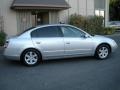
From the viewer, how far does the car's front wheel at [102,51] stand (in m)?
10.8

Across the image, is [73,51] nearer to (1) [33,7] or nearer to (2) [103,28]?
(1) [33,7]

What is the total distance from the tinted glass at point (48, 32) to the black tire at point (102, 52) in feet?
5.47

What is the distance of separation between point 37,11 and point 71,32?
11429mm

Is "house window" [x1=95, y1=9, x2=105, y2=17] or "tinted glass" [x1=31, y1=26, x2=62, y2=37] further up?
"house window" [x1=95, y1=9, x2=105, y2=17]

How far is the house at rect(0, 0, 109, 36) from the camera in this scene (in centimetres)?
1981

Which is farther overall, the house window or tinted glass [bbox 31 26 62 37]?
the house window

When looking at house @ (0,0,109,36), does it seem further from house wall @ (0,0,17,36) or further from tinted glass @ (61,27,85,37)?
tinted glass @ (61,27,85,37)

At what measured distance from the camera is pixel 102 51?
1088cm

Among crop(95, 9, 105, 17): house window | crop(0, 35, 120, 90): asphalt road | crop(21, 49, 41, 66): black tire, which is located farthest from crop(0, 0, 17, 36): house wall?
crop(21, 49, 41, 66): black tire

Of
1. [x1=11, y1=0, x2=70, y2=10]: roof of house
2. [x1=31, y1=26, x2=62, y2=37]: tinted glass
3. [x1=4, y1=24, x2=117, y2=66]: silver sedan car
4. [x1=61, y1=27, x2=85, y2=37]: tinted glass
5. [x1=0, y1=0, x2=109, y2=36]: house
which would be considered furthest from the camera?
[x1=0, y1=0, x2=109, y2=36]: house

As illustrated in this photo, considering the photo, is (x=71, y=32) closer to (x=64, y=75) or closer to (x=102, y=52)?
(x=102, y=52)

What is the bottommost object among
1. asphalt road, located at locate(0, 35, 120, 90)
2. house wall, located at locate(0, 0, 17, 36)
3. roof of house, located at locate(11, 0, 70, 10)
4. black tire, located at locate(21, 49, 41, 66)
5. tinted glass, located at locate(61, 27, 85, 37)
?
asphalt road, located at locate(0, 35, 120, 90)

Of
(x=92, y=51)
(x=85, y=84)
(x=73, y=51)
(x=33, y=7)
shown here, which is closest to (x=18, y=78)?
(x=85, y=84)

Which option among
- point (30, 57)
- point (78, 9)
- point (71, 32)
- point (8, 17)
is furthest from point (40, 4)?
point (30, 57)
